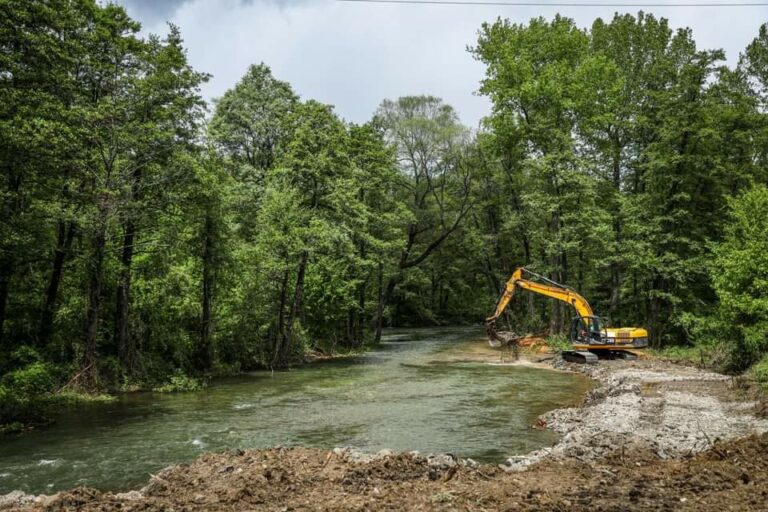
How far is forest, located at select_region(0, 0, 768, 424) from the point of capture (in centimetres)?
1420

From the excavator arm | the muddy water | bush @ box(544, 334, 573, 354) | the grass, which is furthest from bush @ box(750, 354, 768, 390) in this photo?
bush @ box(544, 334, 573, 354)

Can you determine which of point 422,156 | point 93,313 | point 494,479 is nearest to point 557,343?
point 422,156

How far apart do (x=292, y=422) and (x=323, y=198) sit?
13.6m

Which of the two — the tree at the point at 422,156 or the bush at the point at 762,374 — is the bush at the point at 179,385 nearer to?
the bush at the point at 762,374

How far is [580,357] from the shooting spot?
21.0 meters

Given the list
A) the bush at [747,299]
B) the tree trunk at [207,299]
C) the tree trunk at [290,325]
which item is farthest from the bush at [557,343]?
the tree trunk at [207,299]

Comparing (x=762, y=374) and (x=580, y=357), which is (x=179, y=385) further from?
(x=762, y=374)

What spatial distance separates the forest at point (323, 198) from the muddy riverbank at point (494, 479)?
23.0ft

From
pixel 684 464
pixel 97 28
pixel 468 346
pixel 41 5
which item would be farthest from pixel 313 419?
pixel 468 346

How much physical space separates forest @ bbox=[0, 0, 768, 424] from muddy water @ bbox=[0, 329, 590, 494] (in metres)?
2.04

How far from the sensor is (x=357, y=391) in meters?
16.3

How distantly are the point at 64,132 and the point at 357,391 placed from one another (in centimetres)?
1020

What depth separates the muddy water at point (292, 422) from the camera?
355 inches

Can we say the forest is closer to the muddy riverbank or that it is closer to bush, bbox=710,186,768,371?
bush, bbox=710,186,768,371
